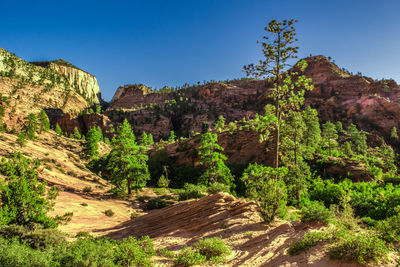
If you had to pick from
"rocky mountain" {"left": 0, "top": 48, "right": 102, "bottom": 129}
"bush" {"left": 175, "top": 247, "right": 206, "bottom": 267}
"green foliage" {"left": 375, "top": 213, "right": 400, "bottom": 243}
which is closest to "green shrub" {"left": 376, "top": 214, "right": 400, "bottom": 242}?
"green foliage" {"left": 375, "top": 213, "right": 400, "bottom": 243}

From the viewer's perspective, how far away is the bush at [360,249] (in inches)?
198

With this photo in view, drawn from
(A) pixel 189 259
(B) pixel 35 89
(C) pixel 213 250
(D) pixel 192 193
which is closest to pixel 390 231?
(C) pixel 213 250

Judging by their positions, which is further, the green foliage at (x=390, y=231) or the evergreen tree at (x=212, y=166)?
the evergreen tree at (x=212, y=166)

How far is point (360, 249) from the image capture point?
5121mm

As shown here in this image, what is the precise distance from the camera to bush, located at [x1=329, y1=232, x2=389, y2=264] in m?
5.02

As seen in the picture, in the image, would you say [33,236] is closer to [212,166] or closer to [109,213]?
[109,213]

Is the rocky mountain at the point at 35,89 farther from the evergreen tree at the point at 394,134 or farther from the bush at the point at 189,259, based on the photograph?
the evergreen tree at the point at 394,134

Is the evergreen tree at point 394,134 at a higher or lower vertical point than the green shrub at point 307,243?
higher

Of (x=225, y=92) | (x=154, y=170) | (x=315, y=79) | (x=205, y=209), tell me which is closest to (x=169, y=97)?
(x=225, y=92)

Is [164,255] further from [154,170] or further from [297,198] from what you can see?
[154,170]

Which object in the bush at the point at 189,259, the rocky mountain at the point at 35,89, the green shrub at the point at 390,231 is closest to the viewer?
the green shrub at the point at 390,231

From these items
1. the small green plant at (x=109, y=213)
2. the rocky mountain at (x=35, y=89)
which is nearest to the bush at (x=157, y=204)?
the small green plant at (x=109, y=213)

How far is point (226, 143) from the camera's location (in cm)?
3925

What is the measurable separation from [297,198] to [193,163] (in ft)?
68.2
